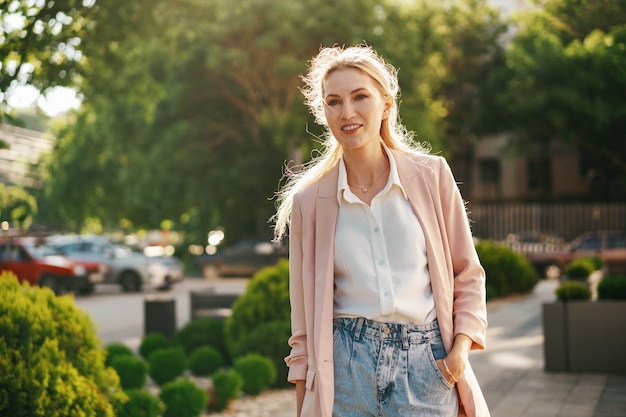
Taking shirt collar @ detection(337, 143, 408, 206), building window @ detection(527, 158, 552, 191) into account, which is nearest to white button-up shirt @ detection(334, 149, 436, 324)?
shirt collar @ detection(337, 143, 408, 206)

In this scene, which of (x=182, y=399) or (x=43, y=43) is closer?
(x=182, y=399)

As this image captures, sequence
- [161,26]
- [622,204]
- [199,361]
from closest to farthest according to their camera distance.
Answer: [199,361]
[161,26]
[622,204]

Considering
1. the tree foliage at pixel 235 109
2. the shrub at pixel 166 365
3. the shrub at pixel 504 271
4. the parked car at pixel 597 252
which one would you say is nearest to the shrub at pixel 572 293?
the shrub at pixel 166 365

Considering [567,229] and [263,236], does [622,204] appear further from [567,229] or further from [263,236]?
[263,236]

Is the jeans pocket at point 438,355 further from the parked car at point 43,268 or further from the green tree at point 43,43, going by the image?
the parked car at point 43,268

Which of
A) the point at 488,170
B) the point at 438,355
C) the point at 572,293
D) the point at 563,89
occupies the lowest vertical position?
Result: the point at 572,293

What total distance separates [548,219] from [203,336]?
31.8 metres

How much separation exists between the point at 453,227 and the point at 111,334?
13.7 meters

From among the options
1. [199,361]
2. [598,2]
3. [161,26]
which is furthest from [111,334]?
[598,2]

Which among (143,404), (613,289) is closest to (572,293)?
(613,289)

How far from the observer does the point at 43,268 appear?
24844 mm

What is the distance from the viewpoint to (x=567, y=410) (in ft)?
26.4

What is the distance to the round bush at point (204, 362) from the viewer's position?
395 inches

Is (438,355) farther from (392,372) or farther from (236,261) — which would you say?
(236,261)
